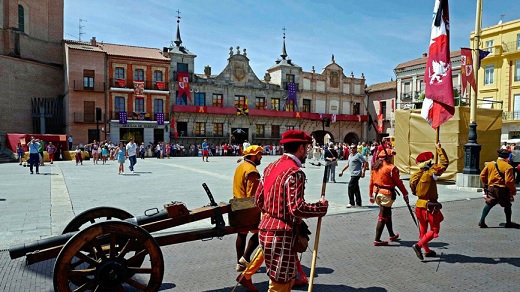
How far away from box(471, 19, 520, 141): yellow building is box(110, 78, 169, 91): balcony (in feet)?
98.0

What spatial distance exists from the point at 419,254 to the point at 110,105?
3645 cm

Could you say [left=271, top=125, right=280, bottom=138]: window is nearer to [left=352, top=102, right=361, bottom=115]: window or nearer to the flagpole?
[left=352, top=102, right=361, bottom=115]: window

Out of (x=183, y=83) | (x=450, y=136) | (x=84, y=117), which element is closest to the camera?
(x=450, y=136)

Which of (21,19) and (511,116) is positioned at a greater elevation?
(21,19)

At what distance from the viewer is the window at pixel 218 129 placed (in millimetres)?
42406

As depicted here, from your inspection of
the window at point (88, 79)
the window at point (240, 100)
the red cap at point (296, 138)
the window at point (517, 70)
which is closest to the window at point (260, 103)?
the window at point (240, 100)

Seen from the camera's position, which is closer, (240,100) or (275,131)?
(240,100)

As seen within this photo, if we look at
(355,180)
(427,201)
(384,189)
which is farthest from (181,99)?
(427,201)

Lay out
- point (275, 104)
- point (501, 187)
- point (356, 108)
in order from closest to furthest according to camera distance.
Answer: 1. point (501, 187)
2. point (275, 104)
3. point (356, 108)

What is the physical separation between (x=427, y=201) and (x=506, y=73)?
1413 inches

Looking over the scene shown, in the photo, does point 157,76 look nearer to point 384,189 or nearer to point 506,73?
Answer: point 506,73

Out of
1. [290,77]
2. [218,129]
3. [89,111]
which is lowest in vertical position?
[218,129]

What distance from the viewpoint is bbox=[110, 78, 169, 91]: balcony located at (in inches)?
1479

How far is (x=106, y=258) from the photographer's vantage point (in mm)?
3711
